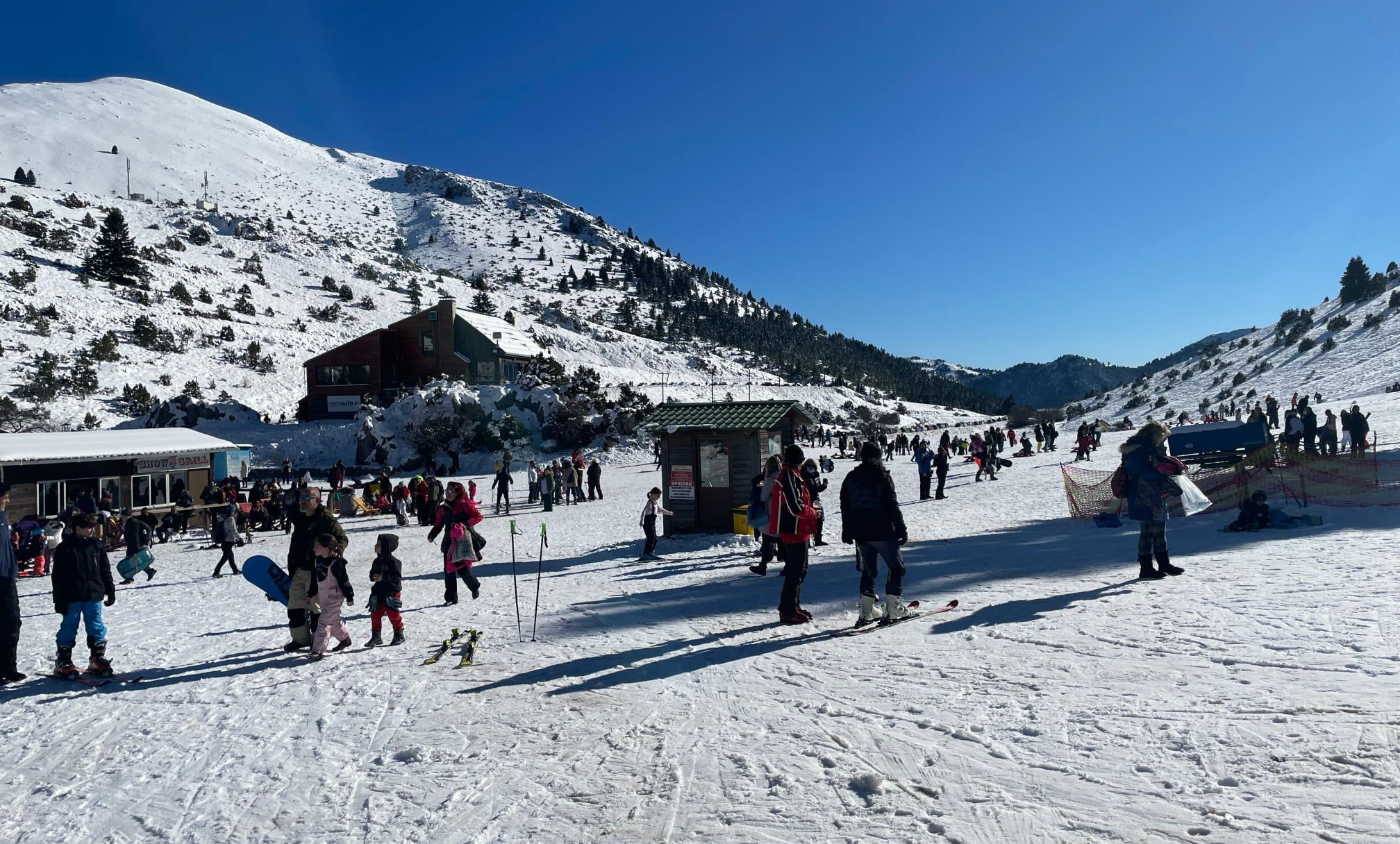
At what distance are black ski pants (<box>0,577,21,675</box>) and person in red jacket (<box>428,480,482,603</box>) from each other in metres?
3.61

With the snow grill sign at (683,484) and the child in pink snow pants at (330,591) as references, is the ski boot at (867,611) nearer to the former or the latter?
the child in pink snow pants at (330,591)

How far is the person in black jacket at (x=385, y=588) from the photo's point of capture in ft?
22.3

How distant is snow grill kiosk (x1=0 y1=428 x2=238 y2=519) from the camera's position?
16891mm

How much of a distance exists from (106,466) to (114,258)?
45.1 metres

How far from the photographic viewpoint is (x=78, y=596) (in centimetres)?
624

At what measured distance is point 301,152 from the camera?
505 feet

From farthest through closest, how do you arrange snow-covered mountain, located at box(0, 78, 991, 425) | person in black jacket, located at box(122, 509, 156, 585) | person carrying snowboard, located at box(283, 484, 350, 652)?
snow-covered mountain, located at box(0, 78, 991, 425) → person in black jacket, located at box(122, 509, 156, 585) → person carrying snowboard, located at box(283, 484, 350, 652)

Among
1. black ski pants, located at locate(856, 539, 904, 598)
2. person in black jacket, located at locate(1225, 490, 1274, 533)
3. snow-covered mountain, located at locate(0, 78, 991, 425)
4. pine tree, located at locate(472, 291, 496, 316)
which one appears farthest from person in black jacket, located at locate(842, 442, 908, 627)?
pine tree, located at locate(472, 291, 496, 316)

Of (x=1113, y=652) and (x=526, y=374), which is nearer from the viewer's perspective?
(x=1113, y=652)

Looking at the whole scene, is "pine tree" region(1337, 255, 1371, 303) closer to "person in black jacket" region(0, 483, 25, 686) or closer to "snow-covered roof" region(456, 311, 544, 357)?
"snow-covered roof" region(456, 311, 544, 357)

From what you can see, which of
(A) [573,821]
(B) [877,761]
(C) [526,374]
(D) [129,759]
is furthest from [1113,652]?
(C) [526,374]

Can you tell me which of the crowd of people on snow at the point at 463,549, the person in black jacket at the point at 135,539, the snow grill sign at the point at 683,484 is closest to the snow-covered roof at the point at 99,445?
the person in black jacket at the point at 135,539

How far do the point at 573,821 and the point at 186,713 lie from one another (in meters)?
3.60

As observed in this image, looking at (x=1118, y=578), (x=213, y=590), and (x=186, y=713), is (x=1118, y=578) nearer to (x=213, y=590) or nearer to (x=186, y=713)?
(x=186, y=713)
